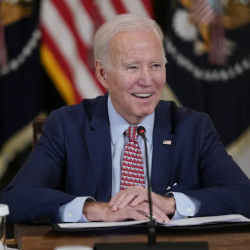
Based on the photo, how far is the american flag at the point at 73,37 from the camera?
460 centimetres

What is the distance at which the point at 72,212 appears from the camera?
7.31 feet

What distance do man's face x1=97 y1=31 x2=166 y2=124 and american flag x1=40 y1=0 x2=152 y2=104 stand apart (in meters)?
1.99

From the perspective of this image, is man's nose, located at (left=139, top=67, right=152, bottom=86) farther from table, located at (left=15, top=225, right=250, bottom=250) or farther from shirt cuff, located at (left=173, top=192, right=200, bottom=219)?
table, located at (left=15, top=225, right=250, bottom=250)

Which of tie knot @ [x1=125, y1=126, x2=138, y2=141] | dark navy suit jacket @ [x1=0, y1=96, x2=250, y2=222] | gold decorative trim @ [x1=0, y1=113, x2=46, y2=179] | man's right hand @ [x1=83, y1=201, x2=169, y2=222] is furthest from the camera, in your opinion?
gold decorative trim @ [x1=0, y1=113, x2=46, y2=179]

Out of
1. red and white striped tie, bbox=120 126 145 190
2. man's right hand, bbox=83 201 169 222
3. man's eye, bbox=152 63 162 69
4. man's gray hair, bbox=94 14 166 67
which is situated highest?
man's gray hair, bbox=94 14 166 67

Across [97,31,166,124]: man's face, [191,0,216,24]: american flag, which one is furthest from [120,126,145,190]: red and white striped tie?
[191,0,216,24]: american flag

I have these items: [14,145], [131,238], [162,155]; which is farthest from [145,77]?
[14,145]

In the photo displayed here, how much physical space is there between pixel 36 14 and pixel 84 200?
264cm

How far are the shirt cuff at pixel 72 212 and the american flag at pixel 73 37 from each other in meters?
2.47

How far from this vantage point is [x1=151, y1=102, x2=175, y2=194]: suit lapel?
2619 mm

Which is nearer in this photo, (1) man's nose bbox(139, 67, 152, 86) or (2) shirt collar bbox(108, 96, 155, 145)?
(1) man's nose bbox(139, 67, 152, 86)

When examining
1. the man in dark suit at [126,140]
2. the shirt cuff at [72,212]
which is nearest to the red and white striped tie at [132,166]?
the man in dark suit at [126,140]

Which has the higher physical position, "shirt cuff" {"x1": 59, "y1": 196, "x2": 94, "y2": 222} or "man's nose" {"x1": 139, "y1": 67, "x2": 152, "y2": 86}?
"man's nose" {"x1": 139, "y1": 67, "x2": 152, "y2": 86}

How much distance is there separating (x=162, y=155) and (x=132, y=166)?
5.8 inches
